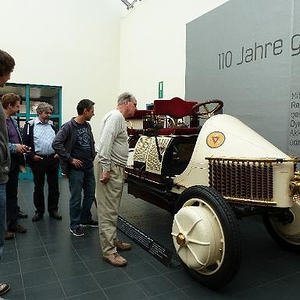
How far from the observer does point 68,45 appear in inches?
293

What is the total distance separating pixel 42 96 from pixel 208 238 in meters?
6.63

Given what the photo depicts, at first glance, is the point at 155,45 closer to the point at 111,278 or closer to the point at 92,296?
the point at 111,278

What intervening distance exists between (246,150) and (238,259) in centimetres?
85

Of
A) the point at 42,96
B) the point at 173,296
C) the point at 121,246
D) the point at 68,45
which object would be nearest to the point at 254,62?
the point at 121,246

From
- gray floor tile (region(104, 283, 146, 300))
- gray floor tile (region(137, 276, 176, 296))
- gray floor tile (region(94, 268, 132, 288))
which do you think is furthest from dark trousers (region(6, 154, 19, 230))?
gray floor tile (region(137, 276, 176, 296))

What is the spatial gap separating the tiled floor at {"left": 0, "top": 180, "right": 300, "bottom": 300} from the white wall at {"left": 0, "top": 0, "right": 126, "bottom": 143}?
491 cm

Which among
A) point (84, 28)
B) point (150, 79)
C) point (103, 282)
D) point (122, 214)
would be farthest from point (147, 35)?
point (103, 282)

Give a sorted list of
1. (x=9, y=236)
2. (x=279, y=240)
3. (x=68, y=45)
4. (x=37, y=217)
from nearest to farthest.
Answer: (x=279, y=240)
(x=9, y=236)
(x=37, y=217)
(x=68, y=45)

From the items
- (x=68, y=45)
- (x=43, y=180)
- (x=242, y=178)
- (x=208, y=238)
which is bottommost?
(x=208, y=238)

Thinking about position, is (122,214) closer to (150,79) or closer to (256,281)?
(256,281)

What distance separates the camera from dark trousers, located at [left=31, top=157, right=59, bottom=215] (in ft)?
12.2

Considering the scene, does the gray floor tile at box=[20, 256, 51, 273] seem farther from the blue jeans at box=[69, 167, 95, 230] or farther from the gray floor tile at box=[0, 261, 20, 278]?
the blue jeans at box=[69, 167, 95, 230]

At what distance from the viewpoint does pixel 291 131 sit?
11.6 feet

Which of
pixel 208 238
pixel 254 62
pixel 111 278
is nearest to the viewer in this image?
pixel 208 238
